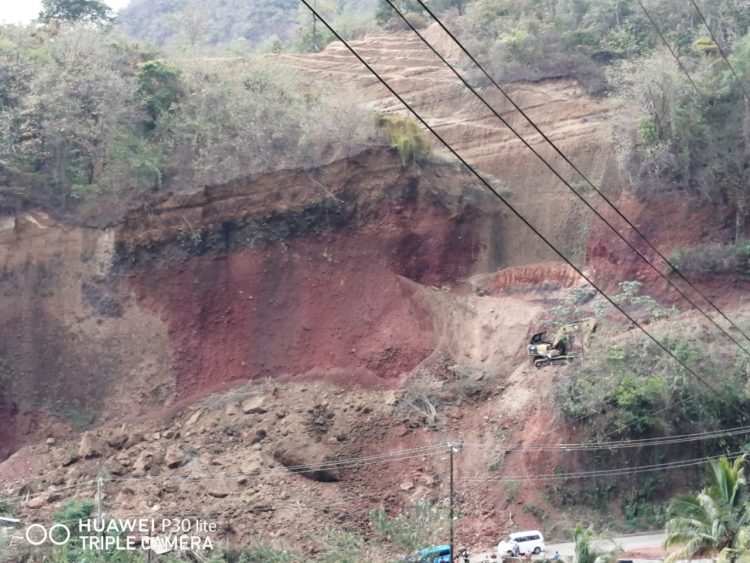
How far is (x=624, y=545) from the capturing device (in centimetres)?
3102

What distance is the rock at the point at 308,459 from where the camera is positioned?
111 ft

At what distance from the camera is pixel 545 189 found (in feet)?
139

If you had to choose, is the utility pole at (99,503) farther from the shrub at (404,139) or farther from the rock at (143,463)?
the shrub at (404,139)

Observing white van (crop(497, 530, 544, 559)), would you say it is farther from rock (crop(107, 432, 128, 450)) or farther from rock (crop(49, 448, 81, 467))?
rock (crop(49, 448, 81, 467))

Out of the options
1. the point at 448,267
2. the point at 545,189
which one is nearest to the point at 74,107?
the point at 448,267

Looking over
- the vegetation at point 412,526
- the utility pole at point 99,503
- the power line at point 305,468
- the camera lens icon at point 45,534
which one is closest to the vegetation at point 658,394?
the power line at point 305,468

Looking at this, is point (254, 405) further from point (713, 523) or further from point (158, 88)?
point (713, 523)

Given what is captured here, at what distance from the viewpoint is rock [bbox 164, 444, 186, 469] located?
1347 inches

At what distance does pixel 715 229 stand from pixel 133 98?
2047 centimetres

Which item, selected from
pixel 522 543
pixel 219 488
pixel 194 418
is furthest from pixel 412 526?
pixel 194 418

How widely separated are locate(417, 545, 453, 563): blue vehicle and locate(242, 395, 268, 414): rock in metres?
8.35

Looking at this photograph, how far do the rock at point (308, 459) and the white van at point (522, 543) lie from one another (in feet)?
17.8

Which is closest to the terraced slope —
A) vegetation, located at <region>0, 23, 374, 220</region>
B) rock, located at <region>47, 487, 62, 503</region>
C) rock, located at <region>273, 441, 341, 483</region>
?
vegetation, located at <region>0, 23, 374, 220</region>

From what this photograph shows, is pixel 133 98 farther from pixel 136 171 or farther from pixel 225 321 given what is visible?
pixel 225 321
